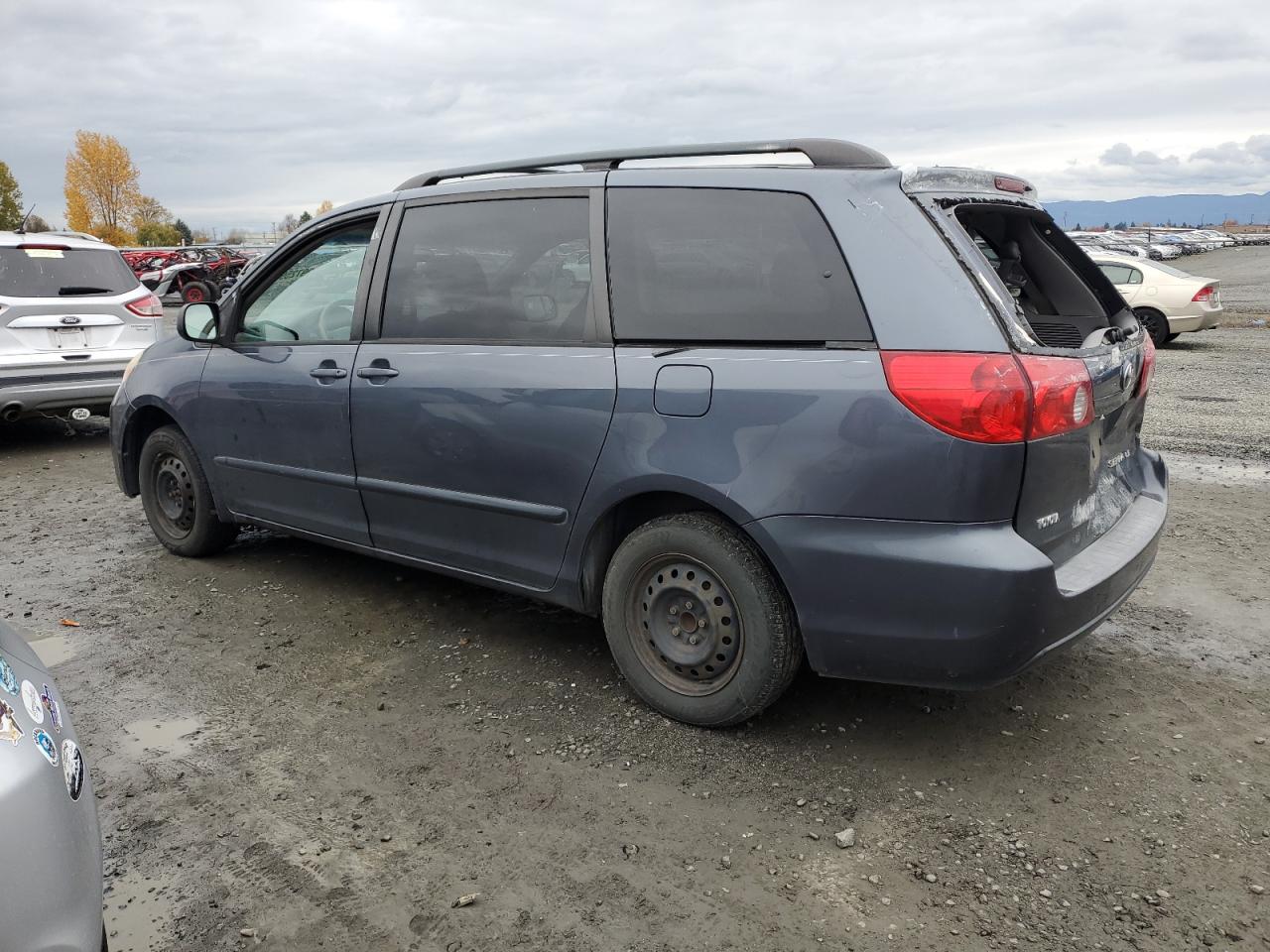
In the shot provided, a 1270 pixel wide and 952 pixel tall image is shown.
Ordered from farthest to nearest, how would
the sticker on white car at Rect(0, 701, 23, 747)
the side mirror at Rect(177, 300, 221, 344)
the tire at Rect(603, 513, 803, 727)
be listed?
the side mirror at Rect(177, 300, 221, 344) < the tire at Rect(603, 513, 803, 727) < the sticker on white car at Rect(0, 701, 23, 747)

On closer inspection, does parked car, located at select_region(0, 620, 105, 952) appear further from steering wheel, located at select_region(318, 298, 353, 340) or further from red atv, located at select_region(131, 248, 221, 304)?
red atv, located at select_region(131, 248, 221, 304)

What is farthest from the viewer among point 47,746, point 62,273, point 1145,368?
point 62,273

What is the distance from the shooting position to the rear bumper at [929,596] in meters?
2.78

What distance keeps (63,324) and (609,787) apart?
7359 millimetres

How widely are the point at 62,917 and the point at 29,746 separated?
0.97 ft

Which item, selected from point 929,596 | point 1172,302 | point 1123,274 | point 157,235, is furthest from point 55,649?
point 157,235

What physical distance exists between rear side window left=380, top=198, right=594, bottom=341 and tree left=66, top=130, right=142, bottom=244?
3520 inches

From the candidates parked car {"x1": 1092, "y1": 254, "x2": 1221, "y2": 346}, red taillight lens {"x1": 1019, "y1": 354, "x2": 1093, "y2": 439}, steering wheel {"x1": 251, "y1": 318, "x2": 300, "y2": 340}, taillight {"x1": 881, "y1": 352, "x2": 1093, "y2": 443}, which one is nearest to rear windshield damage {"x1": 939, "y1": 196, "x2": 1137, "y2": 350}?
red taillight lens {"x1": 1019, "y1": 354, "x2": 1093, "y2": 439}

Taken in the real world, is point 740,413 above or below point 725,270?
below

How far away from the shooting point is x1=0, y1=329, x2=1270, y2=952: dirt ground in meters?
2.51

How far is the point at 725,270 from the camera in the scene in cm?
322

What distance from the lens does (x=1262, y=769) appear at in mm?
3105

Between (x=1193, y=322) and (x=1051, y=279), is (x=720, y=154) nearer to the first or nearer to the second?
(x=1051, y=279)

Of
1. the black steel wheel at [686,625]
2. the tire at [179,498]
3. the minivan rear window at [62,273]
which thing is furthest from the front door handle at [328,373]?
the minivan rear window at [62,273]
